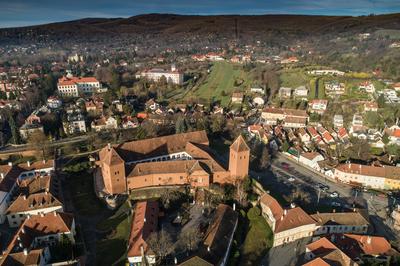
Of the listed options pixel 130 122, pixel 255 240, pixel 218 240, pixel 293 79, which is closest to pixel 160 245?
pixel 218 240

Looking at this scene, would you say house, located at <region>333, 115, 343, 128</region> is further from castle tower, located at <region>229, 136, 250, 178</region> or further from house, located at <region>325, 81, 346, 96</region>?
castle tower, located at <region>229, 136, 250, 178</region>

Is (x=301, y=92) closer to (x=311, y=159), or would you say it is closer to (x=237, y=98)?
(x=237, y=98)

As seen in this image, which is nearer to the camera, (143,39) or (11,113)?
(11,113)

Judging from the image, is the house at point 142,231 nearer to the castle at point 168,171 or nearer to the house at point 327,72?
the castle at point 168,171

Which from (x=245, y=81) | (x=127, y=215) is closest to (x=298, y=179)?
(x=127, y=215)

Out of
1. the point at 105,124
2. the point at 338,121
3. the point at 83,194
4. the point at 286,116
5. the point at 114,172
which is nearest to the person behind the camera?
the point at 114,172

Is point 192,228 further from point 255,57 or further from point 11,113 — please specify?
point 255,57

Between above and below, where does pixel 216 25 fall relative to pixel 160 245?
above
